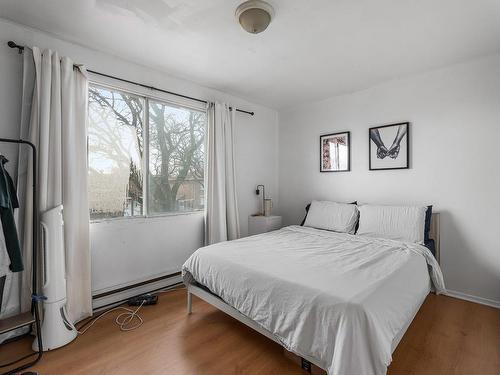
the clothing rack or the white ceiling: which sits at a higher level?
the white ceiling

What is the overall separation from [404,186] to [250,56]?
230 centimetres

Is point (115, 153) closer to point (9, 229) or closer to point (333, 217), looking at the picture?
point (9, 229)

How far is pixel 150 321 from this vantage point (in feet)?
7.10

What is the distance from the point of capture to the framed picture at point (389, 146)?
9.58ft

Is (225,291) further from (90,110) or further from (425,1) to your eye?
(425,1)

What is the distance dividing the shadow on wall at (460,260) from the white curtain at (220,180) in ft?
7.93

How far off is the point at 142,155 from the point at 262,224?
5.95 feet

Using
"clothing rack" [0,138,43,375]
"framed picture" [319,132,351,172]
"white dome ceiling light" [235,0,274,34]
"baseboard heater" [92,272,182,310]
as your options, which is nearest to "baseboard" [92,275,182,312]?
"baseboard heater" [92,272,182,310]

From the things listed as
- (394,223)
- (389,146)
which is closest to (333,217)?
(394,223)

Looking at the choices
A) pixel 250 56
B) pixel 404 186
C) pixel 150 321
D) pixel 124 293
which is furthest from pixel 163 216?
pixel 404 186

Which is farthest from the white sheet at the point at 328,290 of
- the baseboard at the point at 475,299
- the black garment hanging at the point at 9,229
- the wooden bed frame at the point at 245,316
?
the black garment hanging at the point at 9,229

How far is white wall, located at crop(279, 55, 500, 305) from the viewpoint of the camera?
2434 mm

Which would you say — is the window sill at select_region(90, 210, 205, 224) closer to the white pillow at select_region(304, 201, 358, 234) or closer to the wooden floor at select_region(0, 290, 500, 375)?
the wooden floor at select_region(0, 290, 500, 375)

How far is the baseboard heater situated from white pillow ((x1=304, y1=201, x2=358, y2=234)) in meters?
1.84
